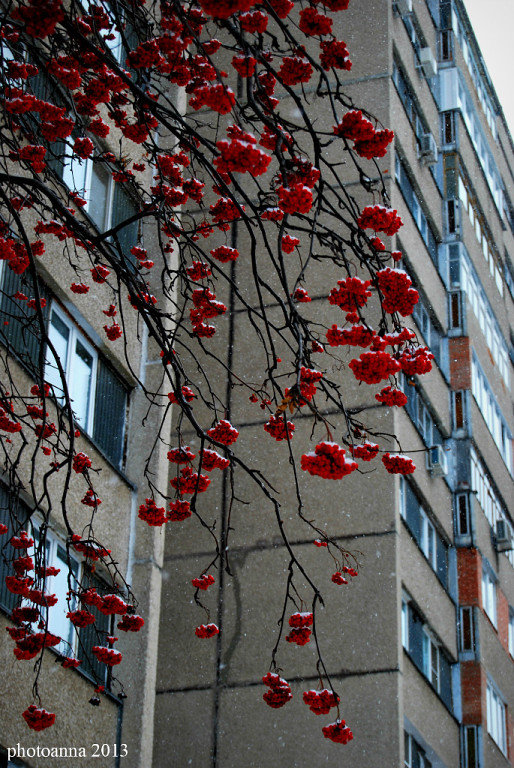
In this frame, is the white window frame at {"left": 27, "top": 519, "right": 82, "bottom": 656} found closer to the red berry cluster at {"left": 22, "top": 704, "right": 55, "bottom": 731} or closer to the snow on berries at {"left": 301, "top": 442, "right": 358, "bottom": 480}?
the red berry cluster at {"left": 22, "top": 704, "right": 55, "bottom": 731}

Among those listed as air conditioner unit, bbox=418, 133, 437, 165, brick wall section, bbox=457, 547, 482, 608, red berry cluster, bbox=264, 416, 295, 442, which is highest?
air conditioner unit, bbox=418, 133, 437, 165

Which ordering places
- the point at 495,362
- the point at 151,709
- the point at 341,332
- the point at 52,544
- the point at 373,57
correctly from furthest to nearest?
the point at 495,362, the point at 373,57, the point at 151,709, the point at 52,544, the point at 341,332

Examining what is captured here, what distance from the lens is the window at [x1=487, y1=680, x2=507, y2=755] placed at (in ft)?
56.2

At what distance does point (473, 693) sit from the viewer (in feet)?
53.9

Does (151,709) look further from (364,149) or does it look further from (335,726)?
(364,149)

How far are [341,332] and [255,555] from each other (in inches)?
356

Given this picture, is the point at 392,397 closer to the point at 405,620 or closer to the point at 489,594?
the point at 405,620

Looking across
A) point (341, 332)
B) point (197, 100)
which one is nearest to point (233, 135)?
point (197, 100)

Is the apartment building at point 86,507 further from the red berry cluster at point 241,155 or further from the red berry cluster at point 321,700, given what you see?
the red berry cluster at point 241,155

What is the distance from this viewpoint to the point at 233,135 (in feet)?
17.8

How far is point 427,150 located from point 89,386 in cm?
927

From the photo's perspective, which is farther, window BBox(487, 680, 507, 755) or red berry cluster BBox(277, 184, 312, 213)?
window BBox(487, 680, 507, 755)

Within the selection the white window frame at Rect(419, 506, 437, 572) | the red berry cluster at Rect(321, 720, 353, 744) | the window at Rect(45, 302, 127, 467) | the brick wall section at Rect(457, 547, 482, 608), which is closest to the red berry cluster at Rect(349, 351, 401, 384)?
the red berry cluster at Rect(321, 720, 353, 744)

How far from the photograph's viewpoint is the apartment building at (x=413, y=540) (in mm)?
13492
